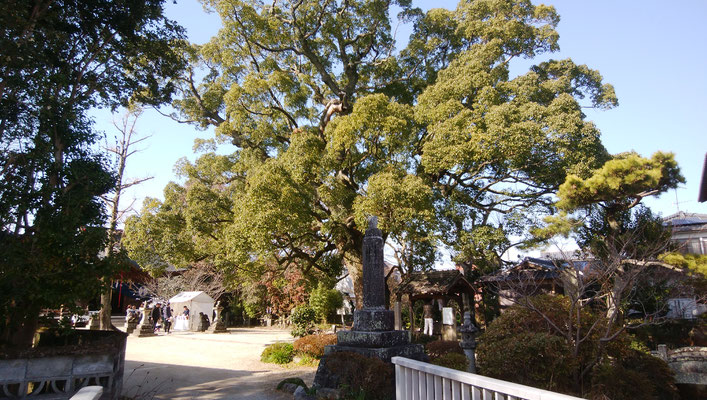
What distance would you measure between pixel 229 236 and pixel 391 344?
262 inches

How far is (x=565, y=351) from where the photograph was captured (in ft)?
21.1

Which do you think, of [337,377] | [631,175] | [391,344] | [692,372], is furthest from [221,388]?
[631,175]

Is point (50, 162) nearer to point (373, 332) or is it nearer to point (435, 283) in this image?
point (373, 332)

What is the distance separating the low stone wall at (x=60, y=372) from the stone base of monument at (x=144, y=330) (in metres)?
14.4

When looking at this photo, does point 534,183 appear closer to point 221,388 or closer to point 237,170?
point 237,170

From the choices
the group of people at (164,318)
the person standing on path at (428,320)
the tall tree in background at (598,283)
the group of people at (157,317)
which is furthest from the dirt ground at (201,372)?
the person standing on path at (428,320)

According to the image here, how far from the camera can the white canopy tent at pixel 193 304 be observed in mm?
21328

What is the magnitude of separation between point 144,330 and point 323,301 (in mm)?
9011

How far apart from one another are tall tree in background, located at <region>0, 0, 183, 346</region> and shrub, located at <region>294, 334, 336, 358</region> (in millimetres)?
6940

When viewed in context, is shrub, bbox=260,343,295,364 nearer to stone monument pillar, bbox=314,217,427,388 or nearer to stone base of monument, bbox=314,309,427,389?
stone monument pillar, bbox=314,217,427,388

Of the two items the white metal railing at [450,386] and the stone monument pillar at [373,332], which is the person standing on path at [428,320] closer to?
the stone monument pillar at [373,332]

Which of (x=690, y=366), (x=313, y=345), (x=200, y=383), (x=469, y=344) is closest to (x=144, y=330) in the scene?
(x=313, y=345)

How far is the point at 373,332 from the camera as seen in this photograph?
7727 mm

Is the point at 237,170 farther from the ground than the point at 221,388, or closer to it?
farther from the ground
